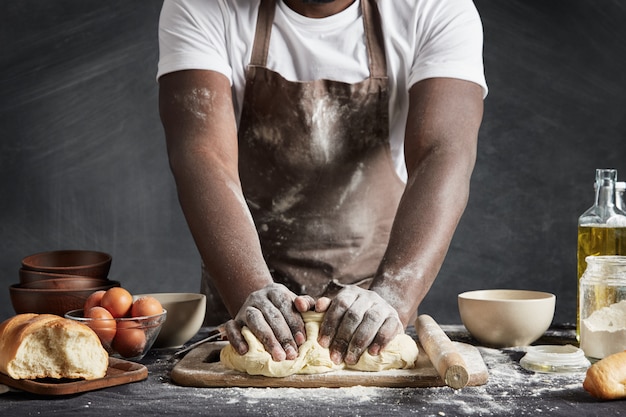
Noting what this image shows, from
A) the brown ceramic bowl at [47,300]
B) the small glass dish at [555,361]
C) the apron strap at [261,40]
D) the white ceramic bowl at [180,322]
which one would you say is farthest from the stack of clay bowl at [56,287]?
the small glass dish at [555,361]

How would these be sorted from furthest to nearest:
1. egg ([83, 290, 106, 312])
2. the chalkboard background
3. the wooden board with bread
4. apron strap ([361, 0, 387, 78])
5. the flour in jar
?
the chalkboard background, apron strap ([361, 0, 387, 78]), egg ([83, 290, 106, 312]), the flour in jar, the wooden board with bread

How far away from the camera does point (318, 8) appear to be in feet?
6.88

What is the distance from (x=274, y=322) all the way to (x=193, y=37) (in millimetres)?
852

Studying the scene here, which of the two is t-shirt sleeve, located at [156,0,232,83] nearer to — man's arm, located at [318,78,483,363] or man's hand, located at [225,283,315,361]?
man's arm, located at [318,78,483,363]

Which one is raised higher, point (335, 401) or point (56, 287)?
point (56, 287)

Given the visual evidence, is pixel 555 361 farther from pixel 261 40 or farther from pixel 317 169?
pixel 261 40

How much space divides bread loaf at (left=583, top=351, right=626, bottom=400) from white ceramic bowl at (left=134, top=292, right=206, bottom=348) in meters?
0.78

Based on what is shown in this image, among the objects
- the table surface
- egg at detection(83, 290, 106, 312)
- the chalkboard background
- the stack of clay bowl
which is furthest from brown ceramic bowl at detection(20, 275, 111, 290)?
the chalkboard background

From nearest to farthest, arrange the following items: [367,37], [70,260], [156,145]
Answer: [70,260]
[367,37]
[156,145]

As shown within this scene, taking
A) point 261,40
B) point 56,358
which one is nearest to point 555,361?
point 56,358

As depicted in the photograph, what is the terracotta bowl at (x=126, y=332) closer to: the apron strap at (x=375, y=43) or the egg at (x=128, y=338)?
the egg at (x=128, y=338)

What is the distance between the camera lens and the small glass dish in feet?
4.66

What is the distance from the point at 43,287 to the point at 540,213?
7.97 ft

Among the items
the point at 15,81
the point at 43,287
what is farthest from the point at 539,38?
the point at 43,287
